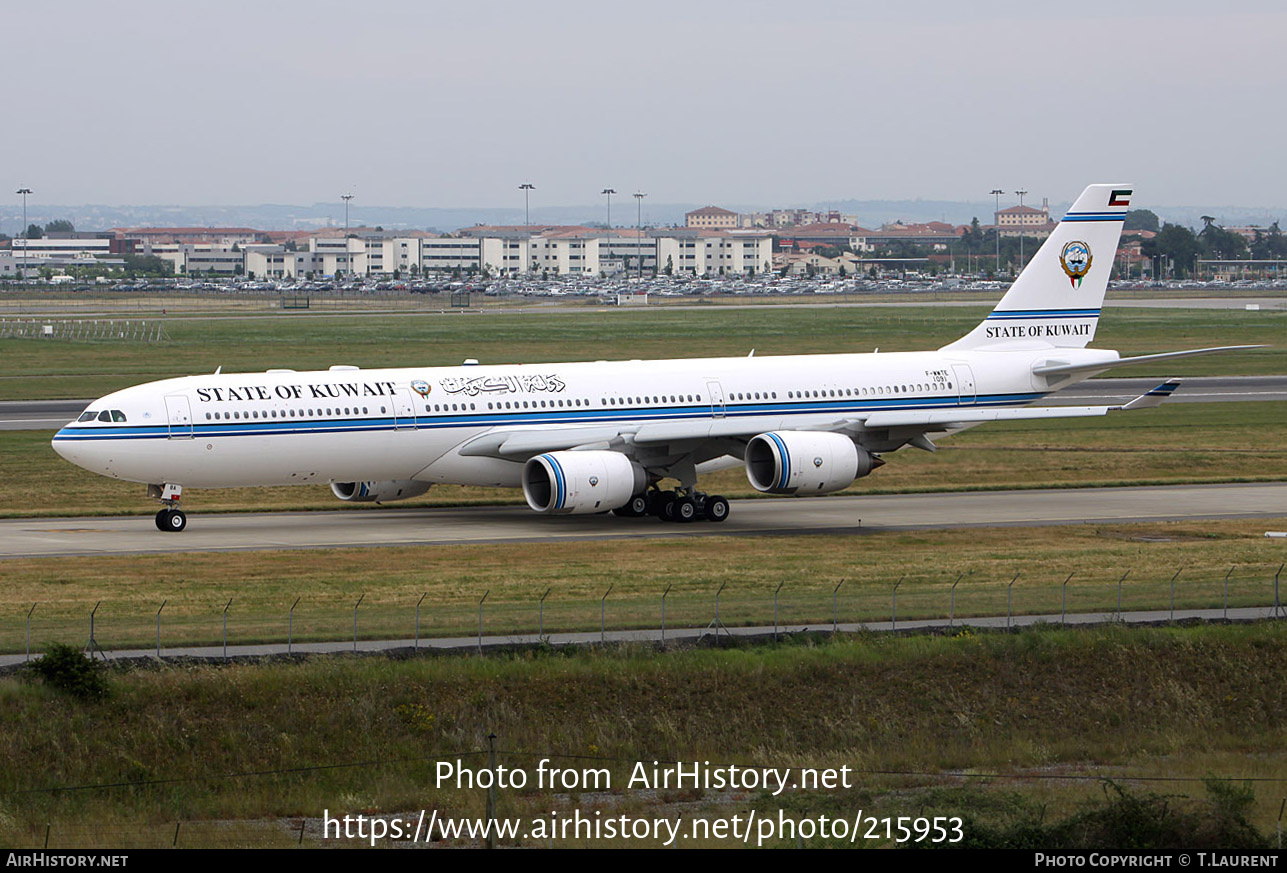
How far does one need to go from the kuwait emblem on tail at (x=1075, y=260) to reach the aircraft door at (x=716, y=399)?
49.1 ft

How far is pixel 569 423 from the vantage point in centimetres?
5162

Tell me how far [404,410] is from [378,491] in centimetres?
469

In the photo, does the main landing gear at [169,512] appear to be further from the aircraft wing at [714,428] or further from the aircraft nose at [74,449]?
the aircraft wing at [714,428]

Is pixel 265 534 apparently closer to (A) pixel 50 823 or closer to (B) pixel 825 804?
(A) pixel 50 823

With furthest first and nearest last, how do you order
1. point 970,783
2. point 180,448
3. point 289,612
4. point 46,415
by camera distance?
point 46,415, point 180,448, point 289,612, point 970,783

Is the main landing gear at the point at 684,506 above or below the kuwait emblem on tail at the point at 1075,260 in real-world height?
below

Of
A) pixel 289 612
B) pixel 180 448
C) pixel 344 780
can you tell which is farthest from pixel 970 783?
pixel 180 448

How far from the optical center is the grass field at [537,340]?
342 feet

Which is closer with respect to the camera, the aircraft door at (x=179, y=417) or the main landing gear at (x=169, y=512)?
the aircraft door at (x=179, y=417)

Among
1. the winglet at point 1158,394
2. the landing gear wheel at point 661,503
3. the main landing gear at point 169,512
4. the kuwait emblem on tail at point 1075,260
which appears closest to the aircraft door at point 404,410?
the main landing gear at point 169,512

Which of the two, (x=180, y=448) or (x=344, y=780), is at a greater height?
(x=180, y=448)

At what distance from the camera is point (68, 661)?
30.9 m

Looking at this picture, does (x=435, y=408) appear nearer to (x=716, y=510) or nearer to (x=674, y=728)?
(x=716, y=510)

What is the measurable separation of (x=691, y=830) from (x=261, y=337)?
11258cm
